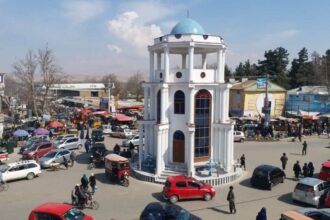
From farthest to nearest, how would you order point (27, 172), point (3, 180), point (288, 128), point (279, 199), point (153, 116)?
point (288, 128), point (153, 116), point (27, 172), point (3, 180), point (279, 199)

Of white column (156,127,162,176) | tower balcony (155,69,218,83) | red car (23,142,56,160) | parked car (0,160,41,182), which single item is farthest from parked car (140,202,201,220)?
red car (23,142,56,160)

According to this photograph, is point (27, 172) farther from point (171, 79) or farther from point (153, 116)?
point (171, 79)

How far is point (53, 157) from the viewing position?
28.6m

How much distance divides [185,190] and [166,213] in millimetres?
5031

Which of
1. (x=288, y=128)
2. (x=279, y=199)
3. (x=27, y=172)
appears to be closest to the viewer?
(x=279, y=199)

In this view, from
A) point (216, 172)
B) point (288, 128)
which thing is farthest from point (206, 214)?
point (288, 128)

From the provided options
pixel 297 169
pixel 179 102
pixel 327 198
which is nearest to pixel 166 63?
pixel 179 102

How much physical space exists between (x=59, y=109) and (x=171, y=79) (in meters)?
51.8

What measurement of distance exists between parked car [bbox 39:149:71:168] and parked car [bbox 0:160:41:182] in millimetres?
2795

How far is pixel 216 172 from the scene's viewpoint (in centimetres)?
2494

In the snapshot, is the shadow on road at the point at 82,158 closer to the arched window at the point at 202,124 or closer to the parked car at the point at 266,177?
the arched window at the point at 202,124

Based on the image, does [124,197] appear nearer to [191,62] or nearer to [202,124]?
[202,124]

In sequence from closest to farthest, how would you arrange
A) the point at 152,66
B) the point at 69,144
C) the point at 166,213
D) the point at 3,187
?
the point at 166,213
the point at 3,187
the point at 152,66
the point at 69,144

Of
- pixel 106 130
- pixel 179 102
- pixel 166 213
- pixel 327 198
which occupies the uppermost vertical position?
pixel 179 102
